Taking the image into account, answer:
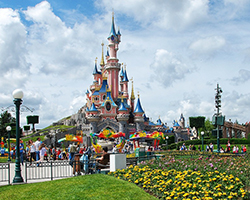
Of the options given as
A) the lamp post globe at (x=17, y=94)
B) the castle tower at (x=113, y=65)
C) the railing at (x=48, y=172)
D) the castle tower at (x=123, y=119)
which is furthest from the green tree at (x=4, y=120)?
the lamp post globe at (x=17, y=94)

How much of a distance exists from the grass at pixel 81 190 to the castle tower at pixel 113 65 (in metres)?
47.0

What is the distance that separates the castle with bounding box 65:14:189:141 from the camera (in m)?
50.2

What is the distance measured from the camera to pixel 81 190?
27.9 ft

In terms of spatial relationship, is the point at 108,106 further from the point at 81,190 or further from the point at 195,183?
the point at 195,183

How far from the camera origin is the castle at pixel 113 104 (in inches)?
1977

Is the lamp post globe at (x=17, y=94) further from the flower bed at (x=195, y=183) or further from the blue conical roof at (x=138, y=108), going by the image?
the blue conical roof at (x=138, y=108)

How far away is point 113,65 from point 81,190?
4839 cm

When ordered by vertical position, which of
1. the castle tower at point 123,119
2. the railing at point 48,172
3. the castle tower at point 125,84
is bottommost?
the railing at point 48,172

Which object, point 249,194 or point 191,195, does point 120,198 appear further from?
point 249,194

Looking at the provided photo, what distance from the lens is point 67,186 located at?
909 centimetres

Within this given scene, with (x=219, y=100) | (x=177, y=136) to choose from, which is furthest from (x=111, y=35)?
(x=219, y=100)

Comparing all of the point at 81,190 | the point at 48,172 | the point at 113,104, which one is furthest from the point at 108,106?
the point at 81,190

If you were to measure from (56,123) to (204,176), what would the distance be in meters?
74.2

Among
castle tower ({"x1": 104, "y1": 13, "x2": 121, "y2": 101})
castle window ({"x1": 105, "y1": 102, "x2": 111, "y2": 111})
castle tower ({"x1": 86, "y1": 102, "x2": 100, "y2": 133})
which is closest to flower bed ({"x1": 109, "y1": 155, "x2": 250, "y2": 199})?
castle tower ({"x1": 86, "y1": 102, "x2": 100, "y2": 133})
